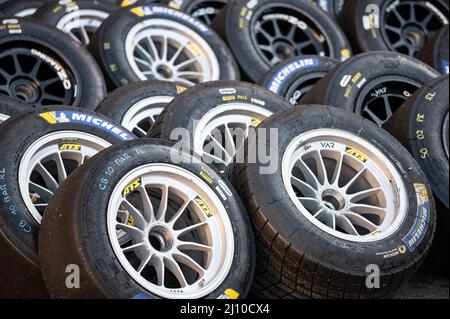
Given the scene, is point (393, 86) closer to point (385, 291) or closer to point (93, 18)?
point (385, 291)

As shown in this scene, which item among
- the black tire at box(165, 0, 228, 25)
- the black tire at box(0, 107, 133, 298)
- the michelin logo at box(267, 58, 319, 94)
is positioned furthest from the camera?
the black tire at box(165, 0, 228, 25)

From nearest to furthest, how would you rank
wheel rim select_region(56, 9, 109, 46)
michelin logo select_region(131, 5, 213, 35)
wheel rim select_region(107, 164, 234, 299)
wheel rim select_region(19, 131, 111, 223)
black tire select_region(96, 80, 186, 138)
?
wheel rim select_region(107, 164, 234, 299), wheel rim select_region(19, 131, 111, 223), black tire select_region(96, 80, 186, 138), michelin logo select_region(131, 5, 213, 35), wheel rim select_region(56, 9, 109, 46)

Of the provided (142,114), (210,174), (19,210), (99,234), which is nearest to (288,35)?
(142,114)

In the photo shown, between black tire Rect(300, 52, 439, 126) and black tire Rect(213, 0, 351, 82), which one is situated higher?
black tire Rect(213, 0, 351, 82)

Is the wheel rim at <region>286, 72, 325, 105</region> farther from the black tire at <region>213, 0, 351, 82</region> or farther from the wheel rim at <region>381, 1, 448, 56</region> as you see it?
the wheel rim at <region>381, 1, 448, 56</region>

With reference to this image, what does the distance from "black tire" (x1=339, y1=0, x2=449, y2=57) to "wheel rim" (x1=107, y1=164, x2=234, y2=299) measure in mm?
3492

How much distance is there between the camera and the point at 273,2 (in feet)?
23.0

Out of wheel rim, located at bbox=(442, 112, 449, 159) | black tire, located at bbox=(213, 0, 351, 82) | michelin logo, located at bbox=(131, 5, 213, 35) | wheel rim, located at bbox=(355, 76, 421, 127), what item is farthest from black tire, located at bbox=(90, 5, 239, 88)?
wheel rim, located at bbox=(442, 112, 449, 159)

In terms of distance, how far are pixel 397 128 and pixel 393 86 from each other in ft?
2.11

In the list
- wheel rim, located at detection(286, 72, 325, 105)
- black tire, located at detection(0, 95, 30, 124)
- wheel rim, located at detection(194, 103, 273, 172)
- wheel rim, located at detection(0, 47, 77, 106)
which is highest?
wheel rim, located at detection(0, 47, 77, 106)

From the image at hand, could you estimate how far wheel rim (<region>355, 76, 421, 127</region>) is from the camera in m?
5.58
